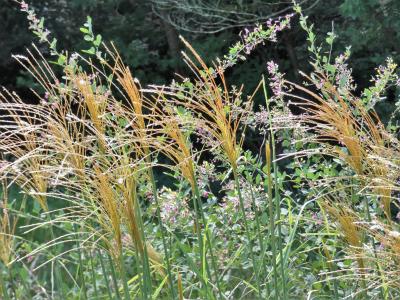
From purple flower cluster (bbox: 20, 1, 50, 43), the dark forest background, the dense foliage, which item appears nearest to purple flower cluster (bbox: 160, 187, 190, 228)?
the dense foliage

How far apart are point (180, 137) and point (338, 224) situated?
654mm

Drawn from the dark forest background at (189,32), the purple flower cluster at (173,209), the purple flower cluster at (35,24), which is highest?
the purple flower cluster at (35,24)

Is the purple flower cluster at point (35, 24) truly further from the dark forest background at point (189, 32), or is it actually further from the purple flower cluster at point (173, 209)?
the dark forest background at point (189, 32)

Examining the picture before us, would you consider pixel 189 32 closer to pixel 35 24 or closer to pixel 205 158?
pixel 205 158

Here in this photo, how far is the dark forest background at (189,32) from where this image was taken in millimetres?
8672

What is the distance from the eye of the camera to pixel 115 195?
9.02ft

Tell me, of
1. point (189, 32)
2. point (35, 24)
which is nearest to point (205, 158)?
point (189, 32)

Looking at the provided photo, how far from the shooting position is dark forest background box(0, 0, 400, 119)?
28.5 feet

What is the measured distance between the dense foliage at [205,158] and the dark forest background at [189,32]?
0.09 feet

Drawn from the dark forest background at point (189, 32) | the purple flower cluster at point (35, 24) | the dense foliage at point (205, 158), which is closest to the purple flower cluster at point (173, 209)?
the dense foliage at point (205, 158)


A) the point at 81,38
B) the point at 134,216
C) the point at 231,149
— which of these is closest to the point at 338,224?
the point at 231,149

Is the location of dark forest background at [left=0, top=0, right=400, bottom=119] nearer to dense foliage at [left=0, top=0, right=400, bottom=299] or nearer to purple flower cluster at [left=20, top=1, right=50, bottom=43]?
dense foliage at [left=0, top=0, right=400, bottom=299]

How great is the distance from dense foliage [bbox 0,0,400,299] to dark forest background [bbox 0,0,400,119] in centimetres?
3

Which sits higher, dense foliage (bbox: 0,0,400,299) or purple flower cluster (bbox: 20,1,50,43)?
purple flower cluster (bbox: 20,1,50,43)
